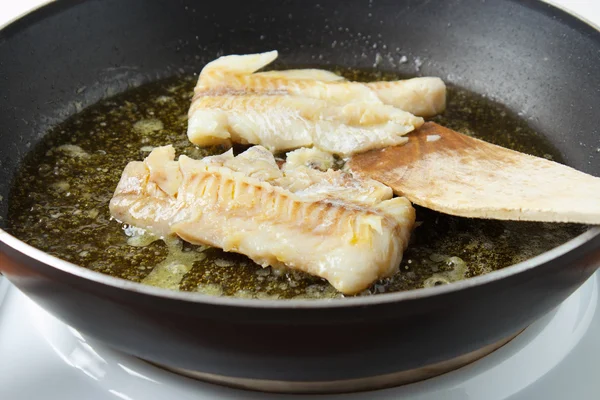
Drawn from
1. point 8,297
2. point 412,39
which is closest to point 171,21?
point 412,39

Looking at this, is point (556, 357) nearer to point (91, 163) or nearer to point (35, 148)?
point (91, 163)

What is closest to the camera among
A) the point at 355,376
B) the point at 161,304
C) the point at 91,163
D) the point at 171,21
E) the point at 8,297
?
the point at 161,304

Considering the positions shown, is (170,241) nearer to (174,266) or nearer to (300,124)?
(174,266)

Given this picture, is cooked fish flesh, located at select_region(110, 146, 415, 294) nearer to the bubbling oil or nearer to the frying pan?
the bubbling oil

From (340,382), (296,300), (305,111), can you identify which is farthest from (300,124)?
(296,300)

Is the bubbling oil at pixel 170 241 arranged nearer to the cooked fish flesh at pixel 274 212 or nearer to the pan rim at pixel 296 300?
the cooked fish flesh at pixel 274 212
